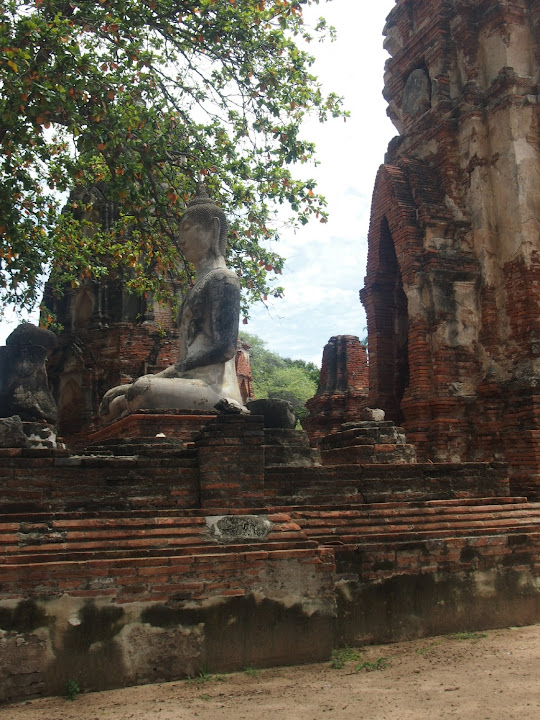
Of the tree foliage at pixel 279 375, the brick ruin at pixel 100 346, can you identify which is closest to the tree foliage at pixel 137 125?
the brick ruin at pixel 100 346

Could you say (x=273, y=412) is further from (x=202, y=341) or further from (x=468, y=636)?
(x=468, y=636)

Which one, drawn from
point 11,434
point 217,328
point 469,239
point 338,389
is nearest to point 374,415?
point 217,328

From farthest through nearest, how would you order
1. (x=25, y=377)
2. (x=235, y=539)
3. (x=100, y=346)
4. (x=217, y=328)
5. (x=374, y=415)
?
(x=100, y=346) → (x=374, y=415) → (x=217, y=328) → (x=25, y=377) → (x=235, y=539)

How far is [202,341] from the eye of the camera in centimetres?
616

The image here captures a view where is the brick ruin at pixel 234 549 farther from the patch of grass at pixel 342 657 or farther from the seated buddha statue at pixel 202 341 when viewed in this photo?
the seated buddha statue at pixel 202 341

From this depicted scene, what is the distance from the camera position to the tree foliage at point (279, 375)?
3444 centimetres

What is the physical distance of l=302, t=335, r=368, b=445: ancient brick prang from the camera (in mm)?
14438

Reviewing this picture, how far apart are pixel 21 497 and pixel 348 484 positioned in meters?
2.29

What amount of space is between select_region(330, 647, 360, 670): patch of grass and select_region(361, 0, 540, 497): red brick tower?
18.2 feet

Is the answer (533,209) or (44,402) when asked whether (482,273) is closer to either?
(533,209)

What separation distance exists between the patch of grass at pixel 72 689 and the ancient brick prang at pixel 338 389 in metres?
9.83

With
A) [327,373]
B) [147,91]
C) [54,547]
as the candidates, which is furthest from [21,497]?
[327,373]

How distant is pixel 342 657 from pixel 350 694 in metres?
0.58

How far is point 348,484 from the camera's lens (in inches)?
203
